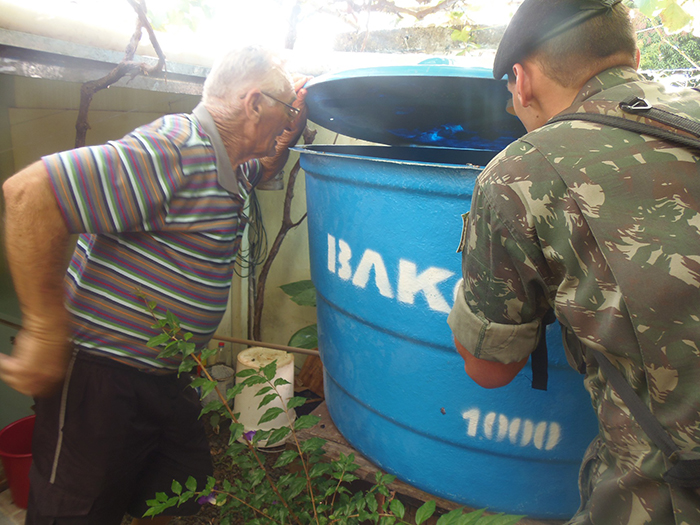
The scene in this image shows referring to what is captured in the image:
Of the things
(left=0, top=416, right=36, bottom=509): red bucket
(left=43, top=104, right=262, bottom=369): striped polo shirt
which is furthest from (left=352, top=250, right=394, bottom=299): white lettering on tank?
(left=0, top=416, right=36, bottom=509): red bucket

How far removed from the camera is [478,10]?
10.4 feet

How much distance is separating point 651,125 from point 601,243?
7.9 inches

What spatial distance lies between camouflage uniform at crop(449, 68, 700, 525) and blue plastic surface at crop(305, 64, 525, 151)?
2.03 feet

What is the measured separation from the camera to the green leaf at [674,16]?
82.0 inches

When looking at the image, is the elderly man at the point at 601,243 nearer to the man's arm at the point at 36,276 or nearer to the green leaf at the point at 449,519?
the green leaf at the point at 449,519

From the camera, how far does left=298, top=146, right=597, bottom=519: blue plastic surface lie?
4.13ft

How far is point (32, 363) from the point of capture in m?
1.05

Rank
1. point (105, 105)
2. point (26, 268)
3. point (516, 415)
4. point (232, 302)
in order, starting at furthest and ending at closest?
point (232, 302) < point (105, 105) < point (516, 415) < point (26, 268)

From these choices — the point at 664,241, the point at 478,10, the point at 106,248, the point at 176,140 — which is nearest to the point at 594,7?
the point at 664,241

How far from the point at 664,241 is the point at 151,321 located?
1161 mm

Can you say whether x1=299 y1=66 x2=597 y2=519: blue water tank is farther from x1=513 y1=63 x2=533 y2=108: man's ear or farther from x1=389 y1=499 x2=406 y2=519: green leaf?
x1=389 y1=499 x2=406 y2=519: green leaf

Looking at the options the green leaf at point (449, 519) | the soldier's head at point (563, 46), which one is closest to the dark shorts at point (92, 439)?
the green leaf at point (449, 519)

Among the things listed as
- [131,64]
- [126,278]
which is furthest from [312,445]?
[131,64]

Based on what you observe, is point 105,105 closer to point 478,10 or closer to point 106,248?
point 106,248
